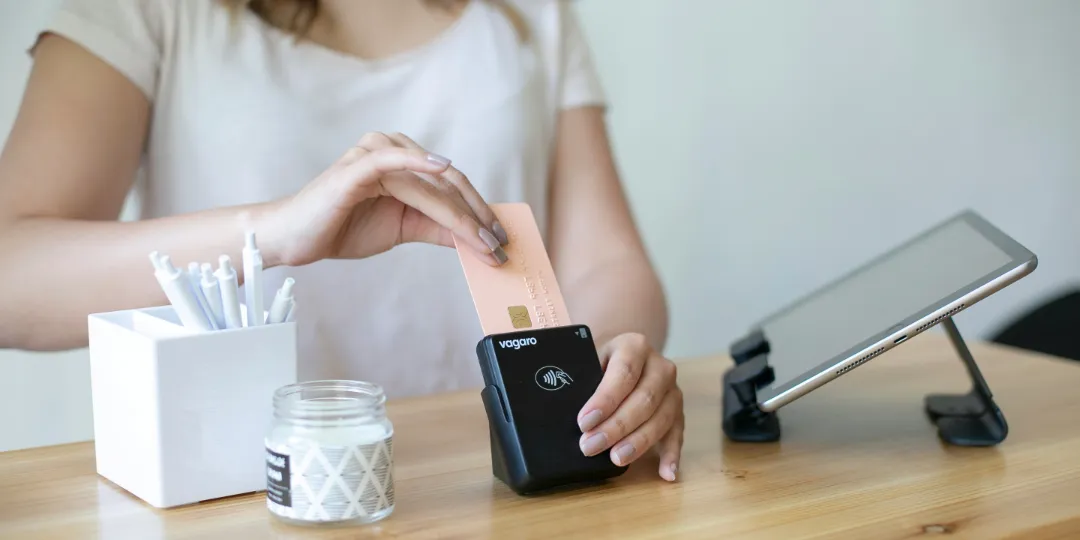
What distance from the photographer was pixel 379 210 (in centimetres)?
102

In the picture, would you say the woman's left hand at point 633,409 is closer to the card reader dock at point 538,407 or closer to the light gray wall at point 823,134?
the card reader dock at point 538,407

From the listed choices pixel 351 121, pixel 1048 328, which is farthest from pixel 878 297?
pixel 1048 328

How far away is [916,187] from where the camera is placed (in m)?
2.46

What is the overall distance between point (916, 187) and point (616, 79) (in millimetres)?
923

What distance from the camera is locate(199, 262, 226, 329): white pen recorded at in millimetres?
798

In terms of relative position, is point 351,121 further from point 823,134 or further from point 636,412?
point 823,134

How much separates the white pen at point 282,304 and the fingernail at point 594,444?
0.27m

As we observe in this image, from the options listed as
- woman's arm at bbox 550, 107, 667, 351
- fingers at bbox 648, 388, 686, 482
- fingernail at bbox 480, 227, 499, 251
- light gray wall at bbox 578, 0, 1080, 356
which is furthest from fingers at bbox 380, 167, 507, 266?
light gray wall at bbox 578, 0, 1080, 356

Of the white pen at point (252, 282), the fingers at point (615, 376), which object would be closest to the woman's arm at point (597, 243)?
the fingers at point (615, 376)

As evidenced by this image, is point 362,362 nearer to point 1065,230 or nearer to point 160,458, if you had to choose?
point 160,458

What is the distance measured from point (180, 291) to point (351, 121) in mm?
665

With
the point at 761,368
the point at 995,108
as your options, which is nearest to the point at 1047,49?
the point at 995,108

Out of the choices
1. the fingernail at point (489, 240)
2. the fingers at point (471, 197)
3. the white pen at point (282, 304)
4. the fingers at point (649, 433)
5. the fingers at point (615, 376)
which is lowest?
the fingers at point (649, 433)

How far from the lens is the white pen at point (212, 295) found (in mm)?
798
